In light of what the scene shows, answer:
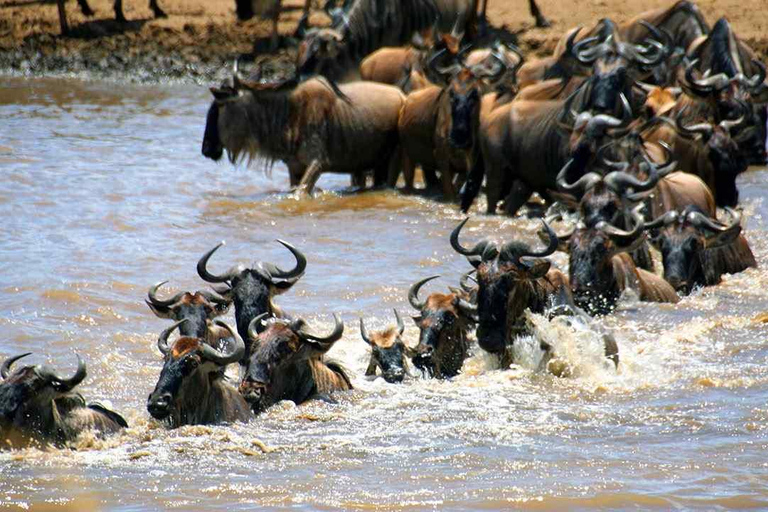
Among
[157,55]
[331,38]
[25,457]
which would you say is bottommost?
[157,55]

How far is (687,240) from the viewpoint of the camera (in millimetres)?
11133

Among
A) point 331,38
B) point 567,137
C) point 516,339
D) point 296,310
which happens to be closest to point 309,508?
point 516,339

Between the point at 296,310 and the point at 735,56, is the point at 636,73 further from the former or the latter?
the point at 296,310

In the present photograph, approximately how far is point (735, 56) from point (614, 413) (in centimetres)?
1046

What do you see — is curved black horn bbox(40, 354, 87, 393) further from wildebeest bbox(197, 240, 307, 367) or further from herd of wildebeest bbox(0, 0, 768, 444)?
wildebeest bbox(197, 240, 307, 367)

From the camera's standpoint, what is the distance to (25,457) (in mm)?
7121

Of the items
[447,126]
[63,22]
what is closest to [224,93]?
[447,126]

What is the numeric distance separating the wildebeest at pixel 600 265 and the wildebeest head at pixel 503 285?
4.34 feet

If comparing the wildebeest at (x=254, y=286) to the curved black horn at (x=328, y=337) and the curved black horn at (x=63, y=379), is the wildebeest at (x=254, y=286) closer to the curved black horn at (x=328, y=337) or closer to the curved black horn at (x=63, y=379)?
the curved black horn at (x=328, y=337)

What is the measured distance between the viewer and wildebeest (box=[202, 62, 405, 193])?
653 inches

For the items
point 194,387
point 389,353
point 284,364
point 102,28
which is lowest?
point 102,28

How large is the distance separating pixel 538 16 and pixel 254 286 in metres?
18.9

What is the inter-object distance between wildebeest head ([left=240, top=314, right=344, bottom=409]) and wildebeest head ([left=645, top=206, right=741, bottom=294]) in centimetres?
389

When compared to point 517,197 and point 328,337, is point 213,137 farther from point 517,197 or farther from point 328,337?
point 328,337
